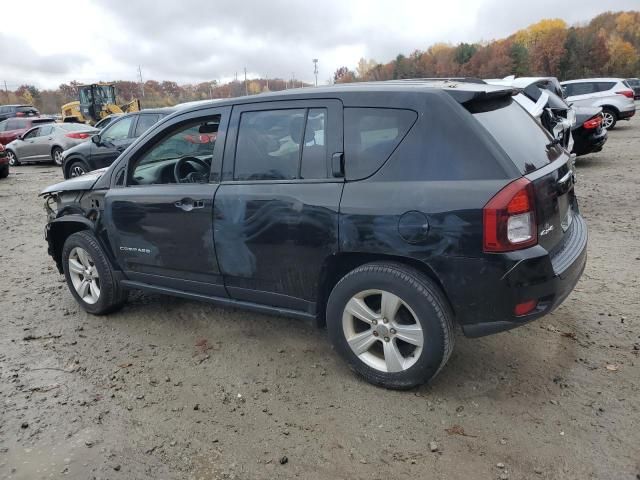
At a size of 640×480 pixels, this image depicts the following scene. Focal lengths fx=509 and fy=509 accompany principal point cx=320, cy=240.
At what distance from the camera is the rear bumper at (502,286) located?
263 cm

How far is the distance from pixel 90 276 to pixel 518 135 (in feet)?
11.7

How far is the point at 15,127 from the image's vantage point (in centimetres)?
2019

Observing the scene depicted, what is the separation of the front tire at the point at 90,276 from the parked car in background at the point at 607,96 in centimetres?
1667

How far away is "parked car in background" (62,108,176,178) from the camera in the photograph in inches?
397

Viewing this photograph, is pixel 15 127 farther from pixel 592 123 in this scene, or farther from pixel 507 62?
pixel 507 62

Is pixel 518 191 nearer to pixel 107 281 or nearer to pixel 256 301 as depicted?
pixel 256 301

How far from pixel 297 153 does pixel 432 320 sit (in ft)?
4.30

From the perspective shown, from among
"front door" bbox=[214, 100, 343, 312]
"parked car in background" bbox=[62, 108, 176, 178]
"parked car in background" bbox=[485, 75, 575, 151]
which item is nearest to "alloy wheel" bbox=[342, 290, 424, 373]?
"front door" bbox=[214, 100, 343, 312]

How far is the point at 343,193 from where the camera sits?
298 cm

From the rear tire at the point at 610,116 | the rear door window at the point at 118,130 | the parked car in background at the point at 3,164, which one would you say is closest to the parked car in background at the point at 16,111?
the parked car in background at the point at 3,164

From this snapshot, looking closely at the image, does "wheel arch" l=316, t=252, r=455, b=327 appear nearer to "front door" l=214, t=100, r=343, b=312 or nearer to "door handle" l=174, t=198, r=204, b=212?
"front door" l=214, t=100, r=343, b=312

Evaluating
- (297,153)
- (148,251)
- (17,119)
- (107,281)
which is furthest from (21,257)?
(17,119)

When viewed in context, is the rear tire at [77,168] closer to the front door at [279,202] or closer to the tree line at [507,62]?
the front door at [279,202]

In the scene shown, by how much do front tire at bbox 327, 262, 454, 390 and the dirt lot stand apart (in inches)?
7.1
